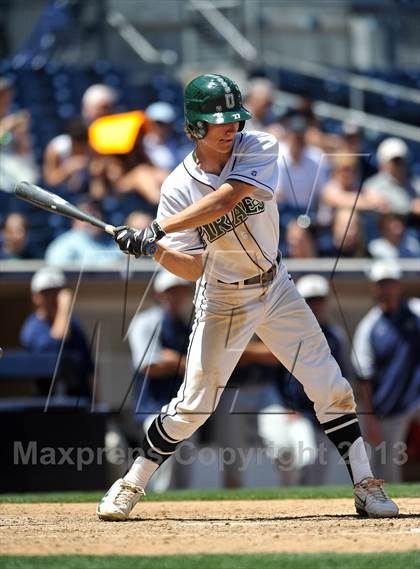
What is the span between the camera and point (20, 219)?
9.31 meters

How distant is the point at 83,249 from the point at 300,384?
1971mm

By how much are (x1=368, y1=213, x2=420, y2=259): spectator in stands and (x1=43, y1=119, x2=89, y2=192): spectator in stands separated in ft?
8.09

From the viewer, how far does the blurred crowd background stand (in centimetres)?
847

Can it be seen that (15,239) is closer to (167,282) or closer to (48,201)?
(167,282)

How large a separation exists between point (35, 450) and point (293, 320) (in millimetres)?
3028

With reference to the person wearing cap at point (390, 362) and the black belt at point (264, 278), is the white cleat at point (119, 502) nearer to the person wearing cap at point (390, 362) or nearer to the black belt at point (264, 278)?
the black belt at point (264, 278)

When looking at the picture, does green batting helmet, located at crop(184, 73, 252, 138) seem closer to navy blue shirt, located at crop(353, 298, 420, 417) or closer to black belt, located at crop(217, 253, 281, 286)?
black belt, located at crop(217, 253, 281, 286)

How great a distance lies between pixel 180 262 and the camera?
536cm

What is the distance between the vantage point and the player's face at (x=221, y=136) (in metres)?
5.16

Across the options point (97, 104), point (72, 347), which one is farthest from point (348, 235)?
point (97, 104)

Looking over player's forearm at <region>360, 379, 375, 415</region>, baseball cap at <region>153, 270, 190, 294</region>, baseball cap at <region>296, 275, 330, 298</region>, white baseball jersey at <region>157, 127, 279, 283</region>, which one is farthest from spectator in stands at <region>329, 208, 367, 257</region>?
white baseball jersey at <region>157, 127, 279, 283</region>

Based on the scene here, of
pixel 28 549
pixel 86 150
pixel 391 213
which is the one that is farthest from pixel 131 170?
pixel 28 549

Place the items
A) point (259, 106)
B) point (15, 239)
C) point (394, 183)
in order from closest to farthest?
point (15, 239) < point (394, 183) < point (259, 106)

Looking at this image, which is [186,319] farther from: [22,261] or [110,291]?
[22,261]
